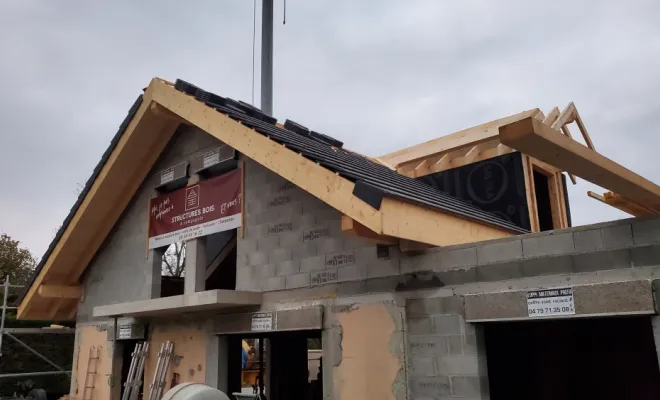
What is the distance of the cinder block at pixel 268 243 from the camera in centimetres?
799

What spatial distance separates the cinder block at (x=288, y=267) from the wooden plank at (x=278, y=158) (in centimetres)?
139

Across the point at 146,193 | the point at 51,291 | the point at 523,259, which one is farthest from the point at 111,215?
the point at 523,259

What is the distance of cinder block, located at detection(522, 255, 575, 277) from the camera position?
5.31 metres

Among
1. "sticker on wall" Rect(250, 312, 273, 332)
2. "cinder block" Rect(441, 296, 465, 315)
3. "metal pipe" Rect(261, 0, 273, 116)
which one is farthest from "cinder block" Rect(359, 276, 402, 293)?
"metal pipe" Rect(261, 0, 273, 116)

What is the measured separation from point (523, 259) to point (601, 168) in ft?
Result: 4.81

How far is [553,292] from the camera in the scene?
5.28 metres

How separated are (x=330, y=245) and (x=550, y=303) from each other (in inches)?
113

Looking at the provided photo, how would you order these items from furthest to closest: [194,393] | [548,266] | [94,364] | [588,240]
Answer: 1. [94,364]
2. [194,393]
3. [548,266]
4. [588,240]

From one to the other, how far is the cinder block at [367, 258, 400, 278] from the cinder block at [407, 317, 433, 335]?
58cm

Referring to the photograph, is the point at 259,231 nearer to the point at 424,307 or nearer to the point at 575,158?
the point at 424,307

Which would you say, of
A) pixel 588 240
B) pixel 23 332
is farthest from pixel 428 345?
pixel 23 332

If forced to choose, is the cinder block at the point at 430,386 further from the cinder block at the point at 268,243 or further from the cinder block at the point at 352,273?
the cinder block at the point at 268,243

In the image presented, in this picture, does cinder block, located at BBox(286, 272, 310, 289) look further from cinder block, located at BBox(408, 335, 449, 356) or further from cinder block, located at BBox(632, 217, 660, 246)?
cinder block, located at BBox(632, 217, 660, 246)

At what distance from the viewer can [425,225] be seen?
6.18 meters
